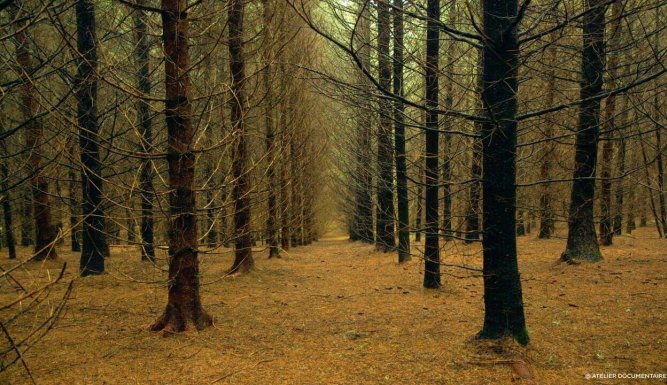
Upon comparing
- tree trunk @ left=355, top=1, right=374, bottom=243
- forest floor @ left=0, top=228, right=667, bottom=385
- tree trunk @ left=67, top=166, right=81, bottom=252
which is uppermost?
tree trunk @ left=355, top=1, right=374, bottom=243

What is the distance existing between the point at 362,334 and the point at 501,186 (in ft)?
8.94

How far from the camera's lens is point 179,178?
5605 mm

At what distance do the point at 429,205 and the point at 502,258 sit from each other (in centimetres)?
374

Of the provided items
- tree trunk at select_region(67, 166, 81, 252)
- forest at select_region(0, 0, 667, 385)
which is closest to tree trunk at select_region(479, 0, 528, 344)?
forest at select_region(0, 0, 667, 385)

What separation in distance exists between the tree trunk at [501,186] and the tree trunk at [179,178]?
3567mm

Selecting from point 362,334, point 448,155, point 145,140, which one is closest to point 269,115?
point 448,155

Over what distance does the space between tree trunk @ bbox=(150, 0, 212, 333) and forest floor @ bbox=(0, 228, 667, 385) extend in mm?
385

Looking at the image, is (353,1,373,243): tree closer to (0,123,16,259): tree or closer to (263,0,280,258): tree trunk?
(263,0,280,258): tree trunk

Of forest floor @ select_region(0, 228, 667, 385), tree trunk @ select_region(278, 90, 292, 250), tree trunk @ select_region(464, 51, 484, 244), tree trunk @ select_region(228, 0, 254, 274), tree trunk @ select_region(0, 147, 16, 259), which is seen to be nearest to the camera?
forest floor @ select_region(0, 228, 667, 385)

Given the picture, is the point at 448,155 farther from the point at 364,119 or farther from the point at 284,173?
the point at 284,173

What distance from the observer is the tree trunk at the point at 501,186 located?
4.33m

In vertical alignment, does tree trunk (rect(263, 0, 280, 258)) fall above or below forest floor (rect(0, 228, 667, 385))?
above

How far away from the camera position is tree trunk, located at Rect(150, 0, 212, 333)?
5547 mm

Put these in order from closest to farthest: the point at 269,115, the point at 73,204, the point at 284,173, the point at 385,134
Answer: the point at 385,134 < the point at 73,204 < the point at 269,115 < the point at 284,173
